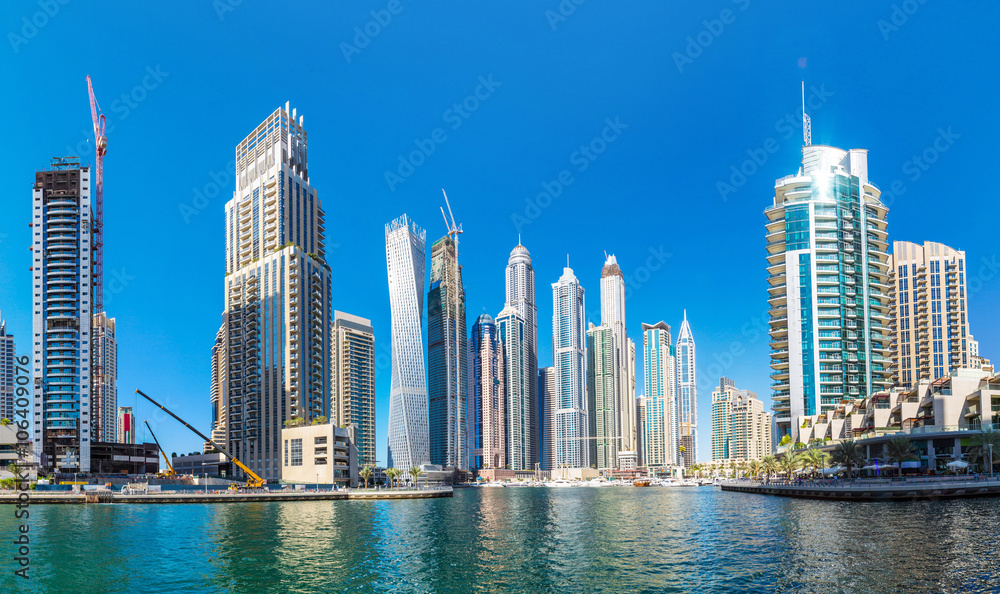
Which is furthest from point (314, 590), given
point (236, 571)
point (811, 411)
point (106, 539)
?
point (811, 411)

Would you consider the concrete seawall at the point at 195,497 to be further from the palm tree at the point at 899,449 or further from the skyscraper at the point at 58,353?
the palm tree at the point at 899,449

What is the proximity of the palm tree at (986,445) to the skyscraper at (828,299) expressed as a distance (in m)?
56.0

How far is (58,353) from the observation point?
196 meters

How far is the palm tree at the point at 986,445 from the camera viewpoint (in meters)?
114

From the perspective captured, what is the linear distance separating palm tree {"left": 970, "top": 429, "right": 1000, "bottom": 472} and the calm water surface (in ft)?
70.9

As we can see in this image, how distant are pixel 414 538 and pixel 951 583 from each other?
5127cm

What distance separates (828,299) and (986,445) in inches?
2866

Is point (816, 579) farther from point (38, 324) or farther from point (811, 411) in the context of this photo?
point (38, 324)

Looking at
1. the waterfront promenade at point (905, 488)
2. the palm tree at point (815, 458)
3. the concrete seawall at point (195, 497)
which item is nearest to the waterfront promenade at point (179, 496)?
the concrete seawall at point (195, 497)

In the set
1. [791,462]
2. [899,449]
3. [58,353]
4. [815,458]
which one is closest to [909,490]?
[899,449]

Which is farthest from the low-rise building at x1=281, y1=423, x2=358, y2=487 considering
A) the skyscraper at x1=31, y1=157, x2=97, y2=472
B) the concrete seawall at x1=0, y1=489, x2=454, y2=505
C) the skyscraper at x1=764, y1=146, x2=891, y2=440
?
the skyscraper at x1=764, y1=146, x2=891, y2=440

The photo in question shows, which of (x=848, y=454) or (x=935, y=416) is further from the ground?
(x=935, y=416)

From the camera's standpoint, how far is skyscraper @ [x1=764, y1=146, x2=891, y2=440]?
180750 millimetres

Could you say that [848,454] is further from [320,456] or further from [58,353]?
[58,353]
